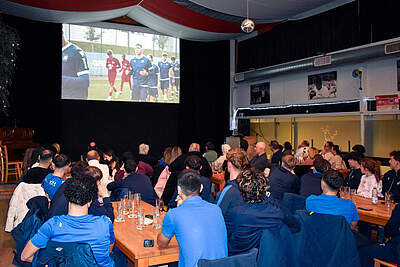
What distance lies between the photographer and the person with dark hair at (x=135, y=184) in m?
4.12

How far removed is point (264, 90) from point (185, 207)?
9.79 meters

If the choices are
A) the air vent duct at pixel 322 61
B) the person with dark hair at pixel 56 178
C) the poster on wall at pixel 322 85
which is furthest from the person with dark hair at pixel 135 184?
the poster on wall at pixel 322 85

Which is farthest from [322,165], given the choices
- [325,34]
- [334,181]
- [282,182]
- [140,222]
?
[325,34]

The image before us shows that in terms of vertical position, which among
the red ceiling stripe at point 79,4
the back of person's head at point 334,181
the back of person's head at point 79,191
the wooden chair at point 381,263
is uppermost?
the red ceiling stripe at point 79,4

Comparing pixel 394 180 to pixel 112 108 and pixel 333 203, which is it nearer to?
pixel 333 203

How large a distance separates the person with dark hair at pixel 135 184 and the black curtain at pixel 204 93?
826cm

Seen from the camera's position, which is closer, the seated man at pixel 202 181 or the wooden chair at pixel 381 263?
the wooden chair at pixel 381 263

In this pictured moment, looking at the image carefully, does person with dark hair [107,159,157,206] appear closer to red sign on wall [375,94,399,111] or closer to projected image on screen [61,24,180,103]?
red sign on wall [375,94,399,111]

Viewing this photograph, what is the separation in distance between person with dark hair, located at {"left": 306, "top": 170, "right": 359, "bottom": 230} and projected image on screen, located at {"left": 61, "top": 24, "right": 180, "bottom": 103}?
8950mm

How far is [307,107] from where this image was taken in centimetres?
995

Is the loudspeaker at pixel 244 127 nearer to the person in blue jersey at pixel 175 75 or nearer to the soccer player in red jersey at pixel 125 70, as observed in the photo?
the person in blue jersey at pixel 175 75

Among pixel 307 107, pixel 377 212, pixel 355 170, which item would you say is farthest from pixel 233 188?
pixel 307 107

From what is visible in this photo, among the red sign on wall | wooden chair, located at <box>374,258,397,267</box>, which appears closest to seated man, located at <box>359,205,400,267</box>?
wooden chair, located at <box>374,258,397,267</box>

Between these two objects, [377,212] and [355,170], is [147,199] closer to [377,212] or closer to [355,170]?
[377,212]
